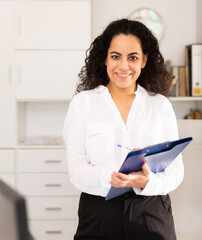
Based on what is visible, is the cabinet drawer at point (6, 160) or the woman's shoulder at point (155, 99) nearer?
the woman's shoulder at point (155, 99)

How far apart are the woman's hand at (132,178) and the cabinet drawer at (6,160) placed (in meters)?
2.03

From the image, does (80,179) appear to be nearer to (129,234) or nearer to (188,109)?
(129,234)

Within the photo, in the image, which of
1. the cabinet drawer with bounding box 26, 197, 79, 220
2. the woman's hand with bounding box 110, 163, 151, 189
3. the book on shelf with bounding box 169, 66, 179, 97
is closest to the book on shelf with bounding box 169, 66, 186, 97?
the book on shelf with bounding box 169, 66, 179, 97

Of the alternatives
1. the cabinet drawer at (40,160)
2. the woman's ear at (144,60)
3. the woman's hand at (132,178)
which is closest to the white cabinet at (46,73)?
the cabinet drawer at (40,160)

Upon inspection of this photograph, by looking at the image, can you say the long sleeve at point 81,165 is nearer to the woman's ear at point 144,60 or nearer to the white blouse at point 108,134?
the white blouse at point 108,134

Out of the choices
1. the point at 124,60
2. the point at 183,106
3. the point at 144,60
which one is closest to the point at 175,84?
the point at 183,106

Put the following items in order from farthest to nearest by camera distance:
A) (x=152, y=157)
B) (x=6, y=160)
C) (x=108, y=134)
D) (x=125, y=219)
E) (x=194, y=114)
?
(x=194, y=114) < (x=6, y=160) < (x=108, y=134) < (x=125, y=219) < (x=152, y=157)

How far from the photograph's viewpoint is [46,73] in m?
3.29

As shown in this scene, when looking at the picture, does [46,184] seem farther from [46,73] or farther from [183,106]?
[183,106]

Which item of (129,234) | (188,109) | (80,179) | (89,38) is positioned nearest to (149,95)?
(80,179)

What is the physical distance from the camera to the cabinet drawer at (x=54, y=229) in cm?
330

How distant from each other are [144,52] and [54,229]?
2.09 meters

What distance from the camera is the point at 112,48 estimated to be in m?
1.66

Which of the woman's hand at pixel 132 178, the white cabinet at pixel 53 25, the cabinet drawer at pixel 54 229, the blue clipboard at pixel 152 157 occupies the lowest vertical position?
the cabinet drawer at pixel 54 229
